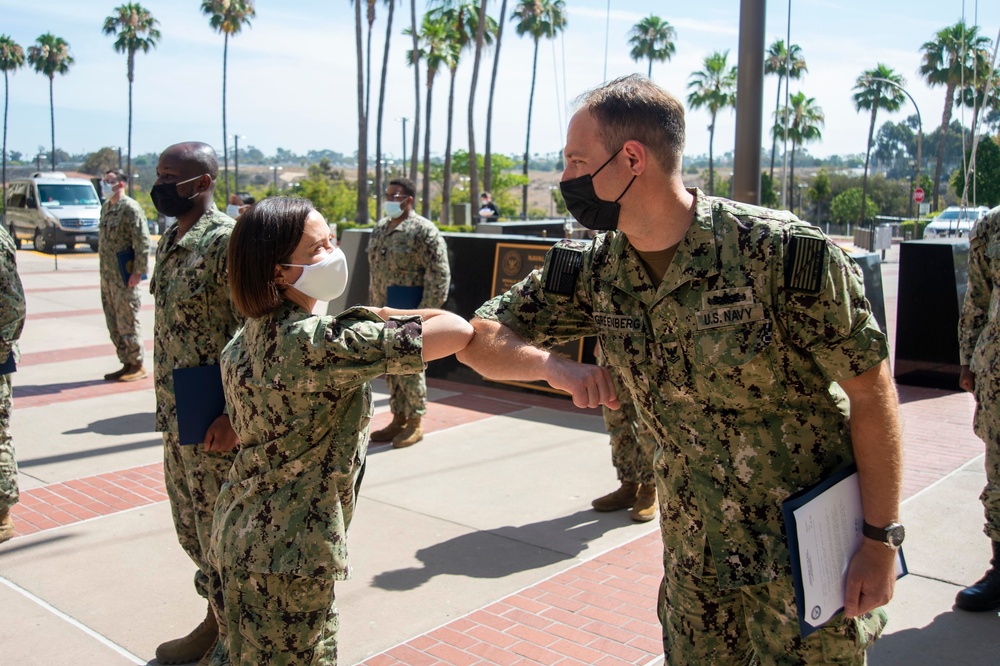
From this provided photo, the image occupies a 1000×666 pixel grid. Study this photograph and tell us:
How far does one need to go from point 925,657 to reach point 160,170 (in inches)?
147

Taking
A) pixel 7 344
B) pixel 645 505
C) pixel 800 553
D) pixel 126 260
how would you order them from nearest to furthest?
pixel 800 553, pixel 7 344, pixel 645 505, pixel 126 260

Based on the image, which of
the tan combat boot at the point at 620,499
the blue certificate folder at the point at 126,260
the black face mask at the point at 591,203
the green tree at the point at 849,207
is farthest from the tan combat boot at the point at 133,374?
the green tree at the point at 849,207

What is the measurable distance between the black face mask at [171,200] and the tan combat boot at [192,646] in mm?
1658

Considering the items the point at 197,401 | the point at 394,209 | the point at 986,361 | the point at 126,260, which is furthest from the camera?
the point at 126,260

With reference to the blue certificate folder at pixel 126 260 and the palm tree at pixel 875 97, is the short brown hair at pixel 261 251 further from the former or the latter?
the palm tree at pixel 875 97

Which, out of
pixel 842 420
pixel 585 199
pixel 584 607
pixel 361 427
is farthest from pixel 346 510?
pixel 584 607

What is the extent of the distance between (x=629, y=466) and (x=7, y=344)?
352 cm

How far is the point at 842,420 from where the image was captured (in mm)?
2197

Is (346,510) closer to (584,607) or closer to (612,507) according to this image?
(584,607)

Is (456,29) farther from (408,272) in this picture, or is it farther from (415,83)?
(408,272)

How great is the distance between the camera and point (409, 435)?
725cm

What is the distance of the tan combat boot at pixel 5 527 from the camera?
5.14m

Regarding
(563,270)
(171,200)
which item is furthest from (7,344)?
(563,270)

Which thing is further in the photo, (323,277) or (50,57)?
(50,57)
